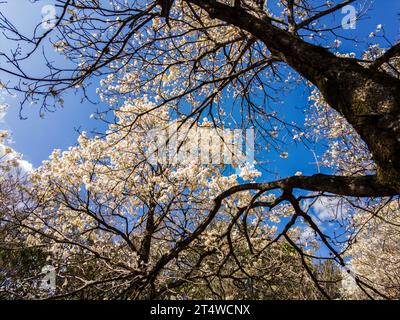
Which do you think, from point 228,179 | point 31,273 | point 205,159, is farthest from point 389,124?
point 31,273

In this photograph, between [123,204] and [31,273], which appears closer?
[123,204]

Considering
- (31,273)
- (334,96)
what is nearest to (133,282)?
(334,96)

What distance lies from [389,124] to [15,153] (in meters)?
11.8

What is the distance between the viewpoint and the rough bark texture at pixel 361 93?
1316mm

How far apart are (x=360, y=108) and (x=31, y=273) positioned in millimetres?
14623

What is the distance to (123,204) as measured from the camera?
8234 mm

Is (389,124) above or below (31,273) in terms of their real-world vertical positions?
below

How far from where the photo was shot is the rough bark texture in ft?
4.32

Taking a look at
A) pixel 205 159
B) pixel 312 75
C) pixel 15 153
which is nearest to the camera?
pixel 312 75

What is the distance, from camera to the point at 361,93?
1.46 m

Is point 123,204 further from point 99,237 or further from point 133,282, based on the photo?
point 133,282
